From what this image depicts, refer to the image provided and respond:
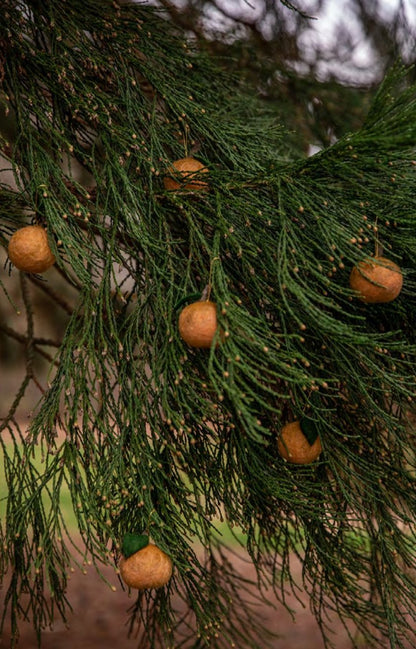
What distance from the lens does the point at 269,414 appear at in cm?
191

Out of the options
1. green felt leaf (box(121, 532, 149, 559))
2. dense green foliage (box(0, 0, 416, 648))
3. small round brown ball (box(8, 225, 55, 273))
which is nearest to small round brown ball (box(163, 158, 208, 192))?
dense green foliage (box(0, 0, 416, 648))

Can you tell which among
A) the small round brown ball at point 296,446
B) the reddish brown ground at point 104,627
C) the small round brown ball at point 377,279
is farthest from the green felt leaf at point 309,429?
the reddish brown ground at point 104,627

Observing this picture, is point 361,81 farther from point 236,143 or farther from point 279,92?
point 236,143

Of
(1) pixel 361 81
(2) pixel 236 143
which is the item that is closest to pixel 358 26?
(1) pixel 361 81

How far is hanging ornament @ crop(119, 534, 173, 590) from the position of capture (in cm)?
155

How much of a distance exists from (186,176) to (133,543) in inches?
40.5

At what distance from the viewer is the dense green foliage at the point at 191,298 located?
64.1 inches

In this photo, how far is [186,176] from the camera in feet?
5.82

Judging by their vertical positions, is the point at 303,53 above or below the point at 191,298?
above

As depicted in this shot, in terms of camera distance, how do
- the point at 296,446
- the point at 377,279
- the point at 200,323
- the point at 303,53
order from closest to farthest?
1. the point at 200,323
2. the point at 377,279
3. the point at 296,446
4. the point at 303,53

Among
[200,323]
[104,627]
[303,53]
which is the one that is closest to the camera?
[200,323]

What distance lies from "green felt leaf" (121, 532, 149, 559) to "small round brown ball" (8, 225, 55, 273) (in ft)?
2.50

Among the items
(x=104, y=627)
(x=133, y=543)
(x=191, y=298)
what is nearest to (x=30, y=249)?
(x=191, y=298)

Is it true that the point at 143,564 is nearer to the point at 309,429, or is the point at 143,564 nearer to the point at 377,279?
the point at 309,429
